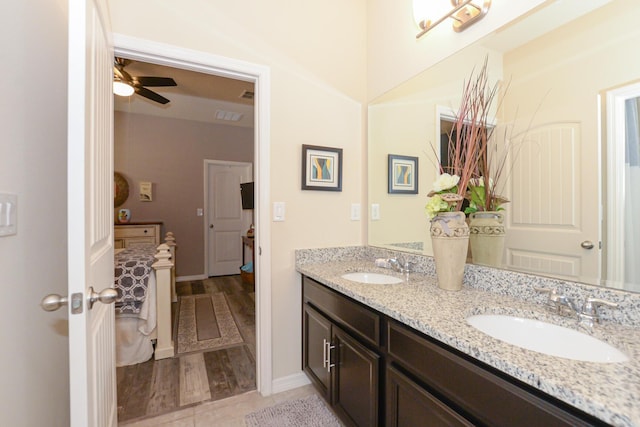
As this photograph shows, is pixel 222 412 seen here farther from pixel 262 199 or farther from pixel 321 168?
pixel 321 168

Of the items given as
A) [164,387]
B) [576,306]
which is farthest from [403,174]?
[164,387]

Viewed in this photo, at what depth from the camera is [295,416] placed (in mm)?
1658

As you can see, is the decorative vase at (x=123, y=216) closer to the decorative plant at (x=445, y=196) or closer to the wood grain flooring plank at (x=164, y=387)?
the wood grain flooring plank at (x=164, y=387)

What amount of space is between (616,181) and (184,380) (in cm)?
255

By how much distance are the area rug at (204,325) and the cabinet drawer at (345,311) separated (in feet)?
4.16

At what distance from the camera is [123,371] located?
7.04ft

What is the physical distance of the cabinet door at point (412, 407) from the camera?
87 cm

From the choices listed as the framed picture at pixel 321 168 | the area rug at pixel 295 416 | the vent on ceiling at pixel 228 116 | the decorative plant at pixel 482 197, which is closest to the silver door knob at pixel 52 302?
the area rug at pixel 295 416

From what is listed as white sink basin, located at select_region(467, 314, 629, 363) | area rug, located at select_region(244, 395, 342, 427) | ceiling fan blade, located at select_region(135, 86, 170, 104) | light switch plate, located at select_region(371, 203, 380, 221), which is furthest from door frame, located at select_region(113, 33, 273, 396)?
ceiling fan blade, located at select_region(135, 86, 170, 104)

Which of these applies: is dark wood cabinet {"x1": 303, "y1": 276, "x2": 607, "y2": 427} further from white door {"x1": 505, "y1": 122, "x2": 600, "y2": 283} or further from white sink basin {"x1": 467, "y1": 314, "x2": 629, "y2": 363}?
white door {"x1": 505, "y1": 122, "x2": 600, "y2": 283}

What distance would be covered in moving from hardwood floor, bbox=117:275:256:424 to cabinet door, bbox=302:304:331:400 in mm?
452

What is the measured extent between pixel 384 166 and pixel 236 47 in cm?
122

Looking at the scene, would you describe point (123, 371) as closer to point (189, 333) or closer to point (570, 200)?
point (189, 333)

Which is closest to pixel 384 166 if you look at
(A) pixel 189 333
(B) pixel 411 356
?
(B) pixel 411 356
